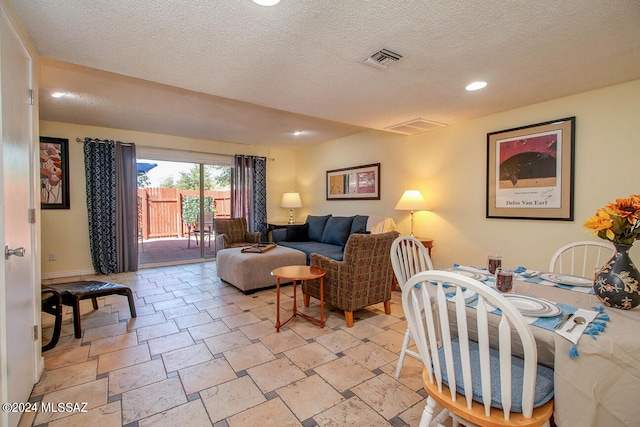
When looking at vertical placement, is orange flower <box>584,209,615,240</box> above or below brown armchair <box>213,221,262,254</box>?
above

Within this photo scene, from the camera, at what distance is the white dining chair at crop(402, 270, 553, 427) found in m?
1.00

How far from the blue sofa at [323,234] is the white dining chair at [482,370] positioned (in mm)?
2866

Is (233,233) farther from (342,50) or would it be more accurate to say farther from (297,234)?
(342,50)

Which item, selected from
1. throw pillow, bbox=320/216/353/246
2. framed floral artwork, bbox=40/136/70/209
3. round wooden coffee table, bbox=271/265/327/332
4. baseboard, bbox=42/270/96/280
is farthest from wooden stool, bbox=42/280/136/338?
throw pillow, bbox=320/216/353/246

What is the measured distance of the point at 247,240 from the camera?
536 centimetres

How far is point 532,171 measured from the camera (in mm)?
3127

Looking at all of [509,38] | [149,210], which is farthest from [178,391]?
[149,210]

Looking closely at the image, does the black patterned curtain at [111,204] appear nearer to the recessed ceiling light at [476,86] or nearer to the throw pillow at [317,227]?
the throw pillow at [317,227]

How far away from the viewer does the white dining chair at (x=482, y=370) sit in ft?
3.28

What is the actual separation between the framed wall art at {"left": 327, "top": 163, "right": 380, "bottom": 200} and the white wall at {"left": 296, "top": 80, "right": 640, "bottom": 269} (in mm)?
113

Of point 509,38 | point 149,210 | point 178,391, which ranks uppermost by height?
point 509,38

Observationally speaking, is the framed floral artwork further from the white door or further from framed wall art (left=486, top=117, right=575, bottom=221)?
framed wall art (left=486, top=117, right=575, bottom=221)

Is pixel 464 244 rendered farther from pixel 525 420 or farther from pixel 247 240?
pixel 247 240

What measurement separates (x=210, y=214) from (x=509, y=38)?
18.1 ft
